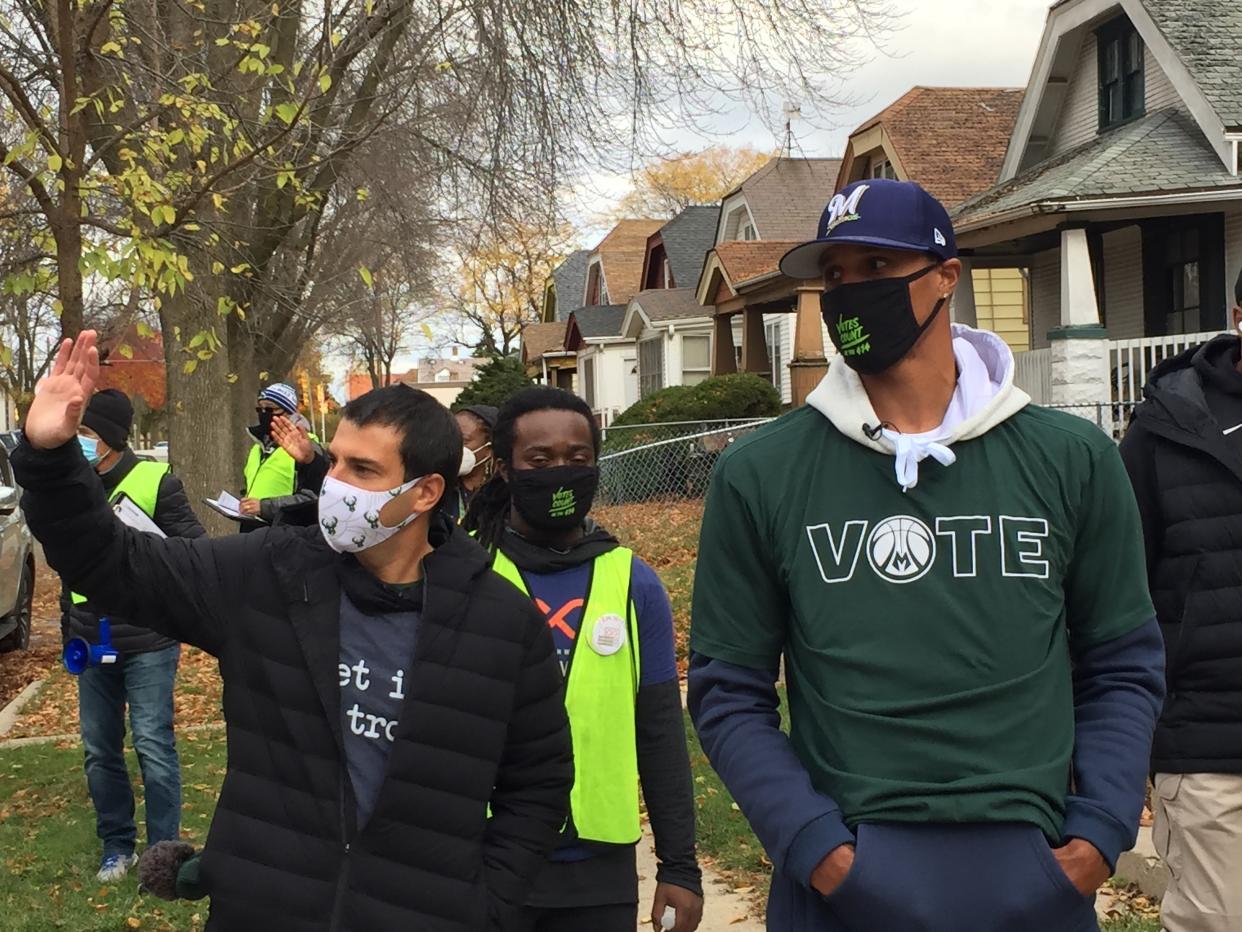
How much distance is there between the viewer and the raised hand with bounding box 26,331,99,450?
2.53 m

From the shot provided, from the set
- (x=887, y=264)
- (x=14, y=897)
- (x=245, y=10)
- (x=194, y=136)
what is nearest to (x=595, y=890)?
(x=887, y=264)

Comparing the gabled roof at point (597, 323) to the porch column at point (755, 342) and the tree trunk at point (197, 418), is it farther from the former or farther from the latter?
the tree trunk at point (197, 418)

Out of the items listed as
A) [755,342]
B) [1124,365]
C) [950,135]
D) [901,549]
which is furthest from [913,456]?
[755,342]

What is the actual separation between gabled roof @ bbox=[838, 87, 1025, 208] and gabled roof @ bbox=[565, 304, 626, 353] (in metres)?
19.6

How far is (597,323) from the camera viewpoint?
163 feet

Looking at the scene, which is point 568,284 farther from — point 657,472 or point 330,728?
Answer: point 330,728

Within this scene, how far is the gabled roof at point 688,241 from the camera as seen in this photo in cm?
4447

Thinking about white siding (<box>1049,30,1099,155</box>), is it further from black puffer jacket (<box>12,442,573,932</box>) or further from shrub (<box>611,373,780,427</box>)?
black puffer jacket (<box>12,442,573,932</box>)

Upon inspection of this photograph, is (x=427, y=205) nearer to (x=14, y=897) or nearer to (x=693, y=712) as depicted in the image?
(x=14, y=897)

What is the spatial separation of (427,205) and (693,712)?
16074 millimetres

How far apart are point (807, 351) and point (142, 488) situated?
1683 cm

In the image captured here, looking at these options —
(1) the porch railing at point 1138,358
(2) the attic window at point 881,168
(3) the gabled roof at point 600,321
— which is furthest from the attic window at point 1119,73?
(3) the gabled roof at point 600,321

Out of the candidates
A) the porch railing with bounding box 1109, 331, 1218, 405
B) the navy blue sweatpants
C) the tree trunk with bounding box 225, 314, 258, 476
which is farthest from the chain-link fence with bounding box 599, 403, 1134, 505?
the navy blue sweatpants

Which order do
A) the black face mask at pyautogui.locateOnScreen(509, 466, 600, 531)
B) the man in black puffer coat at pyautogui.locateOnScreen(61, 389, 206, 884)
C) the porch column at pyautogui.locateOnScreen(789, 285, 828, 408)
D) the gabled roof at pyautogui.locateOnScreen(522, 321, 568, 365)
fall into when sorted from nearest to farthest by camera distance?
the black face mask at pyautogui.locateOnScreen(509, 466, 600, 531), the man in black puffer coat at pyautogui.locateOnScreen(61, 389, 206, 884), the porch column at pyautogui.locateOnScreen(789, 285, 828, 408), the gabled roof at pyautogui.locateOnScreen(522, 321, 568, 365)
